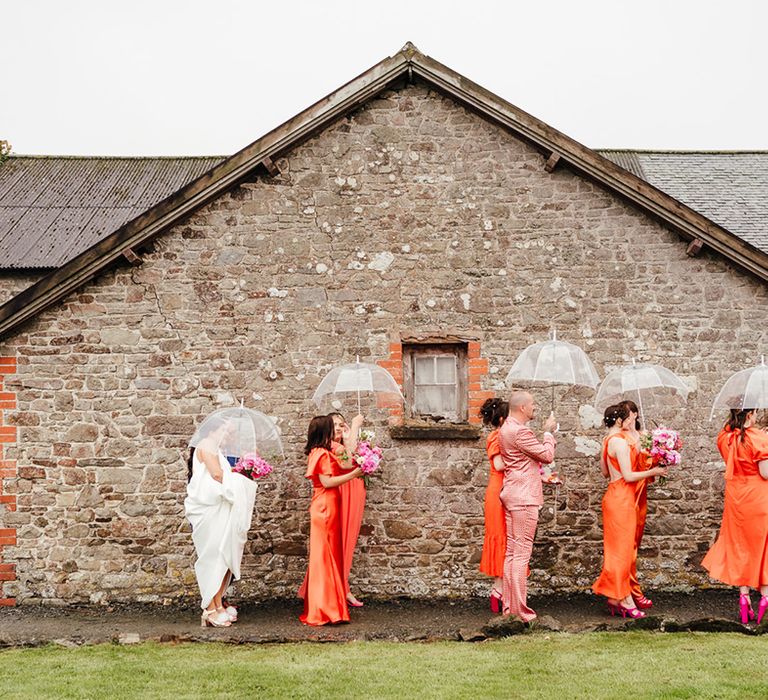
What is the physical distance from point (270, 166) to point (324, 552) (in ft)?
14.5

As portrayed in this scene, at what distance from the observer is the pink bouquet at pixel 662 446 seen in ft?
27.3

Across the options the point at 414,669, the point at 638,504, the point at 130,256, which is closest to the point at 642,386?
the point at 638,504

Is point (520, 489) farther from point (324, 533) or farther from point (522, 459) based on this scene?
point (324, 533)

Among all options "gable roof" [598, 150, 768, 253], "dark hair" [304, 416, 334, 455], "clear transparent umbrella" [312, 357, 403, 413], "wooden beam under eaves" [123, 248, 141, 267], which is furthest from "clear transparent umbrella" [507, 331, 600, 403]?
"gable roof" [598, 150, 768, 253]

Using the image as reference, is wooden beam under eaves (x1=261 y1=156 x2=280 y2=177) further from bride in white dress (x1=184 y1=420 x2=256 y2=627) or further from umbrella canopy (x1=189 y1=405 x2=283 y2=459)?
bride in white dress (x1=184 y1=420 x2=256 y2=627)

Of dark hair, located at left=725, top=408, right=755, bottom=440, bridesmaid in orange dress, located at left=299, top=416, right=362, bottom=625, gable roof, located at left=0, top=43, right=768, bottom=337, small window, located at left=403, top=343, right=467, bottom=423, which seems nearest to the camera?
dark hair, located at left=725, top=408, right=755, bottom=440

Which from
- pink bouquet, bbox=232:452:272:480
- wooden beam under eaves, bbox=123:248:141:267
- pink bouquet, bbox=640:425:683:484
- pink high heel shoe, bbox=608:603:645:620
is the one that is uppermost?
wooden beam under eaves, bbox=123:248:141:267

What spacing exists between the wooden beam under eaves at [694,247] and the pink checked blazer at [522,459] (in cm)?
323

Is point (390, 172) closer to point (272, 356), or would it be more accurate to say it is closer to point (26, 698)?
point (272, 356)

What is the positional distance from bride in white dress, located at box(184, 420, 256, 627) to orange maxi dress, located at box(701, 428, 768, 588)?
4.79 meters

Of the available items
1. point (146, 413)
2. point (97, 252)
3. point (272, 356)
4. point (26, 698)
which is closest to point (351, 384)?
point (272, 356)

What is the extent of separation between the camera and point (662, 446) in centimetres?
836

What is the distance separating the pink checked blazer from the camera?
786cm

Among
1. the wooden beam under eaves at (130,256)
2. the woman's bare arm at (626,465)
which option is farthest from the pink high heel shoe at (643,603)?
the wooden beam under eaves at (130,256)
